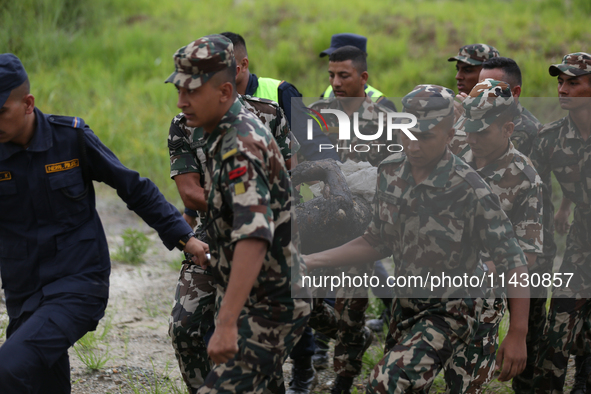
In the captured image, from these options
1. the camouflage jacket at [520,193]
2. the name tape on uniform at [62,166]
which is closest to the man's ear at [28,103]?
the name tape on uniform at [62,166]

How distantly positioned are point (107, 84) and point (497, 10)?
25.8 feet

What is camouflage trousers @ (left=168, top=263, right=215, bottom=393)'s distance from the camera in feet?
10.8

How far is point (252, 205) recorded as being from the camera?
232 centimetres

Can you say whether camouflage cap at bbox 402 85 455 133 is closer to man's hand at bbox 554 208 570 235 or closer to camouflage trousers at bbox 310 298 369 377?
camouflage trousers at bbox 310 298 369 377

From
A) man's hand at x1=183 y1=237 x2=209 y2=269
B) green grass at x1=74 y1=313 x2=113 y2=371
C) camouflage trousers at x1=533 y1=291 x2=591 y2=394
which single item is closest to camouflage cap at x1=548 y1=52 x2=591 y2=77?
camouflage trousers at x1=533 y1=291 x2=591 y2=394

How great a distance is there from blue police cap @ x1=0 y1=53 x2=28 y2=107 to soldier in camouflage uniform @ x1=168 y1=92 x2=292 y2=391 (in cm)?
89

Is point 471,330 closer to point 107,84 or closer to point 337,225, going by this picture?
point 337,225

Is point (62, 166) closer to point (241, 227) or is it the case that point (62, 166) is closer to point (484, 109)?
point (241, 227)

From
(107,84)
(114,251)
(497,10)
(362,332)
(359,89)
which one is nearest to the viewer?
(362,332)

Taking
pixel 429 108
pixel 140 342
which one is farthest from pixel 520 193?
pixel 140 342

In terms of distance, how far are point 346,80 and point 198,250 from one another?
275cm

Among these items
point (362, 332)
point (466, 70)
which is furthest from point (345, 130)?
point (362, 332)

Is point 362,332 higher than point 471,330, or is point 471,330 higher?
point 471,330

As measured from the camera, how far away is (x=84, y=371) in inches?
165
